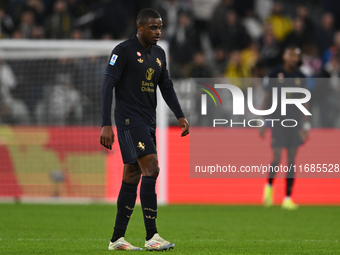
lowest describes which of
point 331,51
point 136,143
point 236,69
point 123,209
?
point 123,209

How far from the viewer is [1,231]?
679 centimetres

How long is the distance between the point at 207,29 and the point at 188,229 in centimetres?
821

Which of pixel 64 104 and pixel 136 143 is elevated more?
pixel 64 104

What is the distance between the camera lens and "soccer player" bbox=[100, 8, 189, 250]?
16.8 ft

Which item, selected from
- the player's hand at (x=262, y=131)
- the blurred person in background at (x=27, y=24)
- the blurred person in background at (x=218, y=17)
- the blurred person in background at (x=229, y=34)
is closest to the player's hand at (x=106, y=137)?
the player's hand at (x=262, y=131)

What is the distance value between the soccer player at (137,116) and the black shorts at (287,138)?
468cm

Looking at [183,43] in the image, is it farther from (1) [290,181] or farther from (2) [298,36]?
(1) [290,181]

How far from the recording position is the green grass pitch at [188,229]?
546cm

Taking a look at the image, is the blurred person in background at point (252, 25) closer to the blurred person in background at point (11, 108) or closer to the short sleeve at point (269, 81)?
the short sleeve at point (269, 81)

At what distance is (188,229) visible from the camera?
715cm

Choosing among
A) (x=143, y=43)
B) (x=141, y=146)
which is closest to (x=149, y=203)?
(x=141, y=146)

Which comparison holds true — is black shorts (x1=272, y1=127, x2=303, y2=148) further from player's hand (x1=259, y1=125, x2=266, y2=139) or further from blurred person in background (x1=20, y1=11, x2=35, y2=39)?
blurred person in background (x1=20, y1=11, x2=35, y2=39)

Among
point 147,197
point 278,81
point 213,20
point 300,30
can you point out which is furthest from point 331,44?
point 147,197

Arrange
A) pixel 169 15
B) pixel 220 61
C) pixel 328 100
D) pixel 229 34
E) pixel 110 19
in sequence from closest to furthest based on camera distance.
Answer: pixel 328 100 → pixel 220 61 → pixel 110 19 → pixel 169 15 → pixel 229 34
